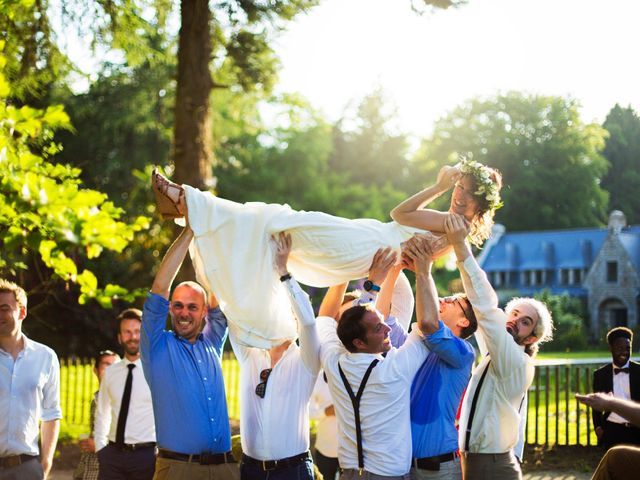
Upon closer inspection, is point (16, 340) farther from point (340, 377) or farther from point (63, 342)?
point (63, 342)

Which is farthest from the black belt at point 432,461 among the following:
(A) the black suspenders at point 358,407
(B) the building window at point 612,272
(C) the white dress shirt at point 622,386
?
(B) the building window at point 612,272

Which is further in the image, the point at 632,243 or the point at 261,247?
the point at 632,243

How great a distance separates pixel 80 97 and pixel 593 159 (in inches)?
667

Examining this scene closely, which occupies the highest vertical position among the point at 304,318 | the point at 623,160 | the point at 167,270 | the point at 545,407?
the point at 623,160

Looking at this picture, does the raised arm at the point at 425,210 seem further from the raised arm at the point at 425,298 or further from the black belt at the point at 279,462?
the black belt at the point at 279,462

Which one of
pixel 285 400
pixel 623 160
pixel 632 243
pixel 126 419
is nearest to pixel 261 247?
pixel 285 400

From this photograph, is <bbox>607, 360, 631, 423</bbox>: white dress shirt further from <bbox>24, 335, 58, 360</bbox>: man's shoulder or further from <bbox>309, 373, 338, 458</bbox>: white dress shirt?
<bbox>24, 335, 58, 360</bbox>: man's shoulder

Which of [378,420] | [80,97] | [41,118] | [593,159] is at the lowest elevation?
[378,420]

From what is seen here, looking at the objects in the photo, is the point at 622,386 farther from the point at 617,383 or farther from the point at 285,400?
the point at 285,400

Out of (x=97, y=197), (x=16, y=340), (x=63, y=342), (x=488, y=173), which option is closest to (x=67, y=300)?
(x=63, y=342)

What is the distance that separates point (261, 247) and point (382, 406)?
1143mm

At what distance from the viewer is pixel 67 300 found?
69.2 ft

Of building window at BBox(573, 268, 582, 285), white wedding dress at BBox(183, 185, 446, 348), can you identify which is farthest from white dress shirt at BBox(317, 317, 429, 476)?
building window at BBox(573, 268, 582, 285)

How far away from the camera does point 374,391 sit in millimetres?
4141
